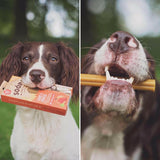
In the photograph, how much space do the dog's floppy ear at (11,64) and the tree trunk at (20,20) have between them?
0.13 m

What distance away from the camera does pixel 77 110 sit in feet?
6.59

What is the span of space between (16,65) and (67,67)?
36cm

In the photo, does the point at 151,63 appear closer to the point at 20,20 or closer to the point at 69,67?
the point at 69,67

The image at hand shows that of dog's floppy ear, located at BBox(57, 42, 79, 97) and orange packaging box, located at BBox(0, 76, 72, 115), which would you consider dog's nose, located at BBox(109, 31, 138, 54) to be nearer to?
dog's floppy ear, located at BBox(57, 42, 79, 97)

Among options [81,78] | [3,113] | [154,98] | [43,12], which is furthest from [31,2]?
[154,98]

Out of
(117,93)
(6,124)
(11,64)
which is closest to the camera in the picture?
(117,93)

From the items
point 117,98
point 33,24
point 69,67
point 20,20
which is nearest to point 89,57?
point 69,67

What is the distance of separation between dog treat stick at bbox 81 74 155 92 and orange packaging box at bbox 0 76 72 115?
0.60 ft

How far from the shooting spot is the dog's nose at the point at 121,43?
178 centimetres

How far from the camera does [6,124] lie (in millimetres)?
2045

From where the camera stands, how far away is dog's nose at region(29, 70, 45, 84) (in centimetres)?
180

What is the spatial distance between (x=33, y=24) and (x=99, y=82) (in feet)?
2.32

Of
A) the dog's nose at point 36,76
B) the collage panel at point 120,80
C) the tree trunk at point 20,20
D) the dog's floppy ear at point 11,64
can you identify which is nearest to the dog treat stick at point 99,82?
the collage panel at point 120,80

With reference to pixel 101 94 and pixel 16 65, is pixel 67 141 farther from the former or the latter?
pixel 16 65
